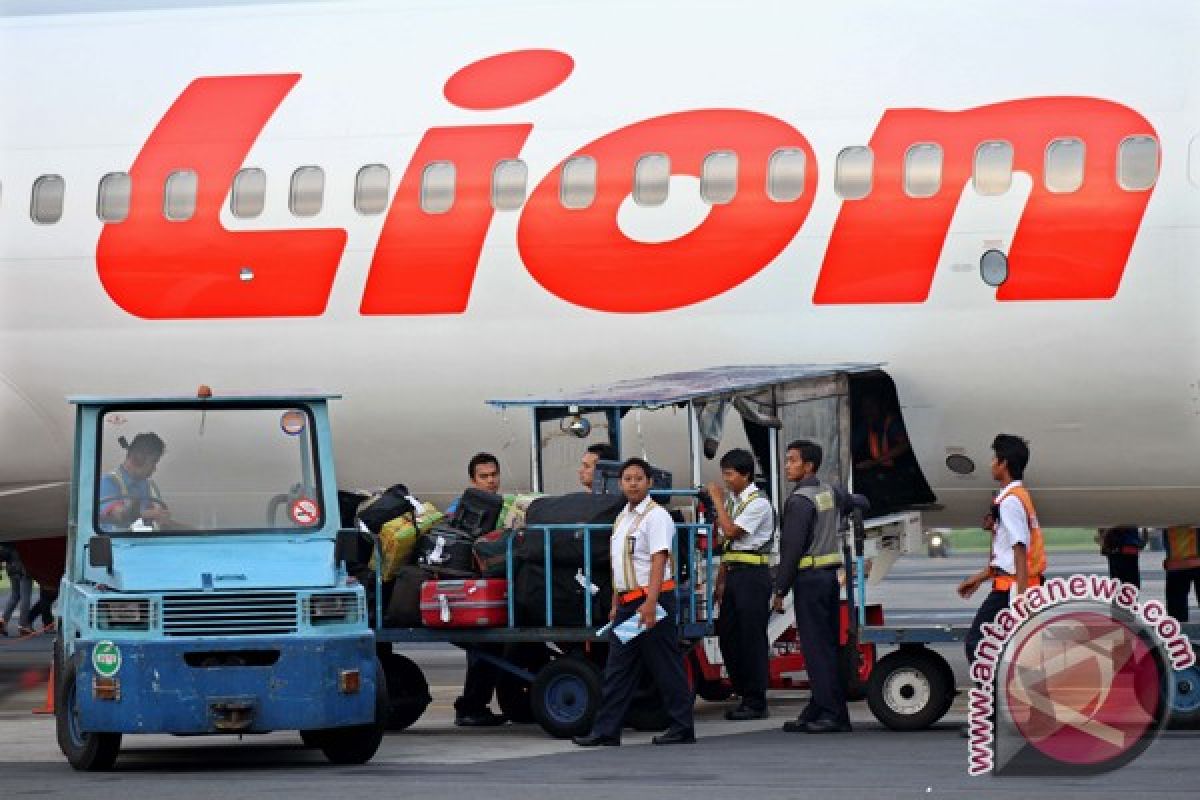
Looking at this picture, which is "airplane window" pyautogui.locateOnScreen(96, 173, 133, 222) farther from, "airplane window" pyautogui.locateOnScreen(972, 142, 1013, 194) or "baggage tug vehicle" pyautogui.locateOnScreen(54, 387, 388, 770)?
"airplane window" pyautogui.locateOnScreen(972, 142, 1013, 194)

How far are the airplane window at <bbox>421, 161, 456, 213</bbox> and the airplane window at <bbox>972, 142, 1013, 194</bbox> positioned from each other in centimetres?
400

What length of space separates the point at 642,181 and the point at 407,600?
13.3ft

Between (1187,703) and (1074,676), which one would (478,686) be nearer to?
(1074,676)

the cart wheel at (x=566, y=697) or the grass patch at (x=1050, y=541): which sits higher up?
the grass patch at (x=1050, y=541)

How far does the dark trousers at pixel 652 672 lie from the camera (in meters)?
15.4

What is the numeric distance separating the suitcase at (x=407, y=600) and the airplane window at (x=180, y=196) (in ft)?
14.6

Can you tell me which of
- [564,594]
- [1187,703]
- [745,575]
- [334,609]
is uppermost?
[745,575]

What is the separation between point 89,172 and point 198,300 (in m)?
1.49

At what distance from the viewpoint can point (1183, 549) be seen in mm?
22594

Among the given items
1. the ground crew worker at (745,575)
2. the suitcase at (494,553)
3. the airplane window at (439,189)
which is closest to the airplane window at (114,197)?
the airplane window at (439,189)

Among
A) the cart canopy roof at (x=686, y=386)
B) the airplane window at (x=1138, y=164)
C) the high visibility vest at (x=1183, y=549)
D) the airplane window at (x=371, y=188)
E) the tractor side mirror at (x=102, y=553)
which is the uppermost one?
the airplane window at (x=371, y=188)

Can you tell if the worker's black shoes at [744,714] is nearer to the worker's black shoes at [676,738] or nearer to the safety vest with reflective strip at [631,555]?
the worker's black shoes at [676,738]

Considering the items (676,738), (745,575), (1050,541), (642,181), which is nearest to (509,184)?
(642,181)

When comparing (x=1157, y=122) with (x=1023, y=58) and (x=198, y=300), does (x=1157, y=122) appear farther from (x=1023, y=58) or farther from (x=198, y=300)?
(x=198, y=300)
